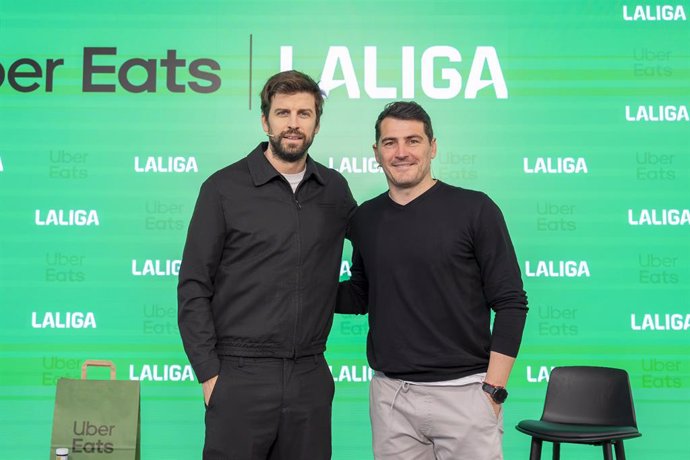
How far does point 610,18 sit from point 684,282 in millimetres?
1168

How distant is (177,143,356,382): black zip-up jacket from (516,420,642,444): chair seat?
802mm

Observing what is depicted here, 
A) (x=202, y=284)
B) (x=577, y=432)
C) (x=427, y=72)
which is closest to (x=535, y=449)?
(x=577, y=432)

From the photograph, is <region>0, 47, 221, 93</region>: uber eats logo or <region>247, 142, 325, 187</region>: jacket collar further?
<region>0, 47, 221, 93</region>: uber eats logo

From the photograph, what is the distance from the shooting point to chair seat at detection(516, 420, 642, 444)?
2094mm

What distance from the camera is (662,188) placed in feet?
9.37

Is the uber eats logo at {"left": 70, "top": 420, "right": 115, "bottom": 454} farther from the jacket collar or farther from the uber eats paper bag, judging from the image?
the jacket collar

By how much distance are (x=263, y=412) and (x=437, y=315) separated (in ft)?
1.75

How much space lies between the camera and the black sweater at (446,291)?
180 centimetres

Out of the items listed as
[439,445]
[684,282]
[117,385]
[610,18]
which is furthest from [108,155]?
[684,282]

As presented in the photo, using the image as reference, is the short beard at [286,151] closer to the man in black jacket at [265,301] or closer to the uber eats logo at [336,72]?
the man in black jacket at [265,301]

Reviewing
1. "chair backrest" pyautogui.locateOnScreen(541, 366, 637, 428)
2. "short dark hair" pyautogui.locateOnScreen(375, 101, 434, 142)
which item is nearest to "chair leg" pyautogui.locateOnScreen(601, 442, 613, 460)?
"chair backrest" pyautogui.locateOnScreen(541, 366, 637, 428)

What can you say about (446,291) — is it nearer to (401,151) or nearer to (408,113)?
(401,151)

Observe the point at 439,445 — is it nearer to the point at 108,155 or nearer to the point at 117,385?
the point at 117,385

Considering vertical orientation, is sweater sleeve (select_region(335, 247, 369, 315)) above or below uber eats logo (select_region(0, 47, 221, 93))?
below
